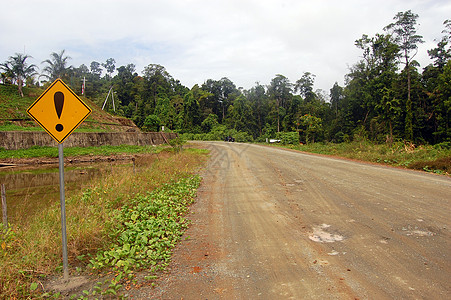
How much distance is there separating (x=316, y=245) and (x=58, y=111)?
15.9ft

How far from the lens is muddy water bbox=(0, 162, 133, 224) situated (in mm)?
8532

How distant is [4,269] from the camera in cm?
382

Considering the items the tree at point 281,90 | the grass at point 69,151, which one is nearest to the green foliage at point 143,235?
the grass at point 69,151

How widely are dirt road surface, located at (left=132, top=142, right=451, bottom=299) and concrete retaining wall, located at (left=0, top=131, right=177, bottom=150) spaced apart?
972 inches

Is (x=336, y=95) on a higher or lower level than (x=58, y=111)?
higher

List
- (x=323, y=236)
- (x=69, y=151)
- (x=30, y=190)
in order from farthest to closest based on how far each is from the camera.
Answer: (x=69, y=151) < (x=30, y=190) < (x=323, y=236)

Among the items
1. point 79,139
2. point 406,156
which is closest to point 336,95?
→ point 406,156

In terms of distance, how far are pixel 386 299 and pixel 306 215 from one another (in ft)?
11.3

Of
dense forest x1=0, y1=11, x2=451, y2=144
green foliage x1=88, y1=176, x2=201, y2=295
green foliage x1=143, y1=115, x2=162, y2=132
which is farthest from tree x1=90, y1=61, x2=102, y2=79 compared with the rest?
green foliage x1=88, y1=176, x2=201, y2=295

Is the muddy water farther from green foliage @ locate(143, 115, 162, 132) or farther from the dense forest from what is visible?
green foliage @ locate(143, 115, 162, 132)

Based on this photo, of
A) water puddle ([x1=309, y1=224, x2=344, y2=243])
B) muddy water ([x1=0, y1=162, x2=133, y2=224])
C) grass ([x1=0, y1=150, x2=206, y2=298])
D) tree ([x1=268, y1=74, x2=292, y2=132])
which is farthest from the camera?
tree ([x1=268, y1=74, x2=292, y2=132])

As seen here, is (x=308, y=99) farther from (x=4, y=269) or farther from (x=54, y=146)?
(x=4, y=269)

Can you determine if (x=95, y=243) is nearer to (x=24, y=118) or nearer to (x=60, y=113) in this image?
(x=60, y=113)

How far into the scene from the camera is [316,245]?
5164 mm
